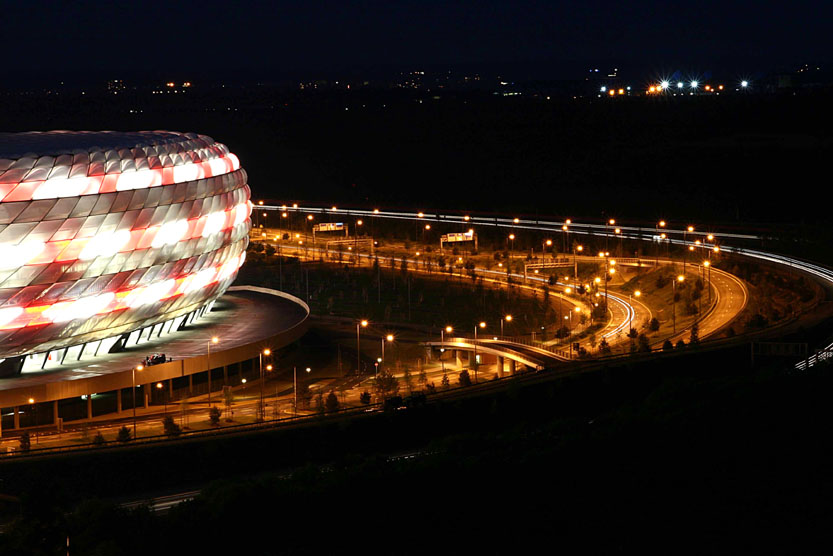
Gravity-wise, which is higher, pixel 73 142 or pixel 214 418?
pixel 73 142

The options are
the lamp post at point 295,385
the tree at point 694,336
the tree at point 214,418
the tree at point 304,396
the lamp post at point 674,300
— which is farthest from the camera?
the lamp post at point 674,300

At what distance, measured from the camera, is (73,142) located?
45188 millimetres

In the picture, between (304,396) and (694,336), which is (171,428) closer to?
(304,396)

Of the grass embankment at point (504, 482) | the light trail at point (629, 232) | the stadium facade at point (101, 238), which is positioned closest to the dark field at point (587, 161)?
the light trail at point (629, 232)

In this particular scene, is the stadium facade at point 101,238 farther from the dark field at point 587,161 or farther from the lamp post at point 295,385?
the dark field at point 587,161

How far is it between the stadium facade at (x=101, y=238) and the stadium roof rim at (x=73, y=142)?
4cm

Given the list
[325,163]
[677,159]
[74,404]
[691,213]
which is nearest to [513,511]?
[74,404]

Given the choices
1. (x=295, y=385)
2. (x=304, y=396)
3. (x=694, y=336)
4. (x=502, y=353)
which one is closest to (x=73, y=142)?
(x=295, y=385)

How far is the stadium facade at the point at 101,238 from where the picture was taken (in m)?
41.0

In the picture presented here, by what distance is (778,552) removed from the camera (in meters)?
32.5

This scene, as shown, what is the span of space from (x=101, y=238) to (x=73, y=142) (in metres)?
4.77

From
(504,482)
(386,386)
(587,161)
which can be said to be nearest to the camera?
(504,482)

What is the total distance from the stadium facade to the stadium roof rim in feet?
0.14

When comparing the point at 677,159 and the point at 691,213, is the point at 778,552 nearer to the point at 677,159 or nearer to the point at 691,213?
the point at 691,213
